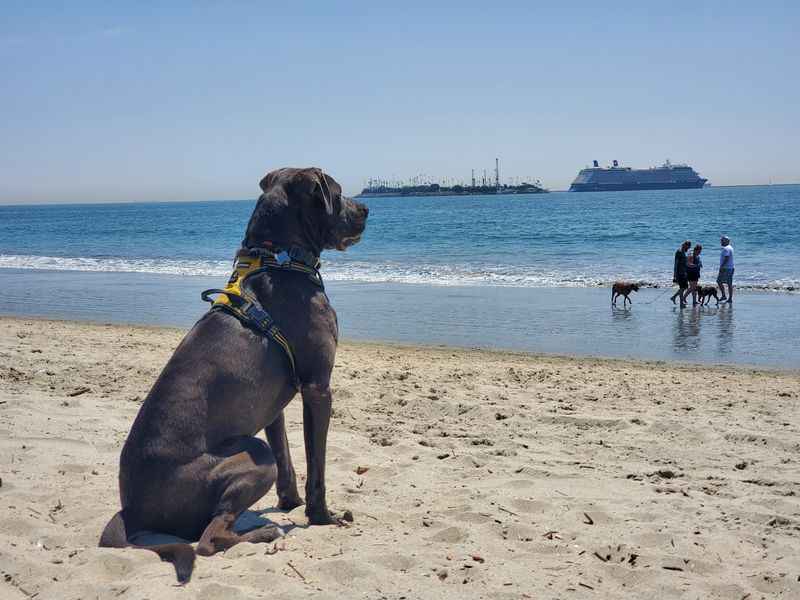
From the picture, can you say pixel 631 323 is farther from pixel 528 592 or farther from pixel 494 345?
pixel 528 592

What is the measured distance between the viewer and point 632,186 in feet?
473

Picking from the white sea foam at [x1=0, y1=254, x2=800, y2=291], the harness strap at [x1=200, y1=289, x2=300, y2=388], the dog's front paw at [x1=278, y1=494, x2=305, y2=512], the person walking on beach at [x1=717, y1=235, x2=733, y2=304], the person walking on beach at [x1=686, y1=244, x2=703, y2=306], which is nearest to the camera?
the harness strap at [x1=200, y1=289, x2=300, y2=388]

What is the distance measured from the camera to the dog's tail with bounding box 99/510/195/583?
361 centimetres

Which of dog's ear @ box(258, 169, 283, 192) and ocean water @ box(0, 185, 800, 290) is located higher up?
dog's ear @ box(258, 169, 283, 192)

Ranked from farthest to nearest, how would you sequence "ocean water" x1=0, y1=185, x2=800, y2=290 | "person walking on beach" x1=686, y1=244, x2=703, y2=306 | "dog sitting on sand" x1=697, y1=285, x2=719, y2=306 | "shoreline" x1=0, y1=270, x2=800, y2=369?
1. "ocean water" x1=0, y1=185, x2=800, y2=290
2. "dog sitting on sand" x1=697, y1=285, x2=719, y2=306
3. "person walking on beach" x1=686, y1=244, x2=703, y2=306
4. "shoreline" x1=0, y1=270, x2=800, y2=369

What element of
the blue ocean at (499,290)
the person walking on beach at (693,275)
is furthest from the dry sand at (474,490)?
the person walking on beach at (693,275)

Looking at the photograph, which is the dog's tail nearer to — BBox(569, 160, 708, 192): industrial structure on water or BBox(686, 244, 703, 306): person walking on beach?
BBox(686, 244, 703, 306): person walking on beach

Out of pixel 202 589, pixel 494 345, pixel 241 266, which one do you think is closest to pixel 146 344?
pixel 494 345

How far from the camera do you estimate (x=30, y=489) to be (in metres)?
4.99

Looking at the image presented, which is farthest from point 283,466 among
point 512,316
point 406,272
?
point 406,272

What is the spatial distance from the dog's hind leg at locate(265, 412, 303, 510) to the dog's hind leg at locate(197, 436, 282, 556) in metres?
0.58

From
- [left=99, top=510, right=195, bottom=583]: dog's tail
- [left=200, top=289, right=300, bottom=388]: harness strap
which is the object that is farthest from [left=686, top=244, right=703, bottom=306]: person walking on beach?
[left=99, top=510, right=195, bottom=583]: dog's tail

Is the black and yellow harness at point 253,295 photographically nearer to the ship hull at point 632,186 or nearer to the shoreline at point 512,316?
the shoreline at point 512,316

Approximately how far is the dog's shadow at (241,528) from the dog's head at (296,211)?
5.25 ft
